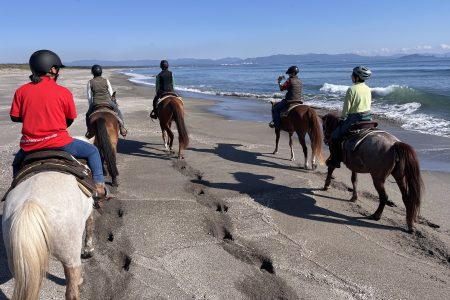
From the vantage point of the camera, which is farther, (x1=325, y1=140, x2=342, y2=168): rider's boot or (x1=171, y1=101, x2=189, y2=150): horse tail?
(x1=171, y1=101, x2=189, y2=150): horse tail

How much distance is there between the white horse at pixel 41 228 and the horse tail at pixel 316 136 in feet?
21.1

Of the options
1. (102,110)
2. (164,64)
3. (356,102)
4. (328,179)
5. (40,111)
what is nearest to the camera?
(40,111)

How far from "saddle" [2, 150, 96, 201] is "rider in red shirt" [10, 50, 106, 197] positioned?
0.13 meters

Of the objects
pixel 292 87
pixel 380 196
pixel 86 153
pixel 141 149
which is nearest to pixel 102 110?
pixel 141 149

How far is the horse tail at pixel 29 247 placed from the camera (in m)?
3.02

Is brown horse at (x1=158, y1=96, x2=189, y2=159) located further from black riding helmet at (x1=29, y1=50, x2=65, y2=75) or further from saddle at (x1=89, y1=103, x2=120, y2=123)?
black riding helmet at (x1=29, y1=50, x2=65, y2=75)

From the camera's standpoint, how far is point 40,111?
3729mm

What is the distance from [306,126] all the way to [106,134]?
481 centimetres

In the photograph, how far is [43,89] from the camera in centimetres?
378

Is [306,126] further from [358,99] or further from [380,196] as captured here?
[380,196]

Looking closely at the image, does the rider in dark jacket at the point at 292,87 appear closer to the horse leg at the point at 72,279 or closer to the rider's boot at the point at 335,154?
the rider's boot at the point at 335,154

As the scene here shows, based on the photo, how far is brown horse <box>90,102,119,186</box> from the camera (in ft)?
24.2

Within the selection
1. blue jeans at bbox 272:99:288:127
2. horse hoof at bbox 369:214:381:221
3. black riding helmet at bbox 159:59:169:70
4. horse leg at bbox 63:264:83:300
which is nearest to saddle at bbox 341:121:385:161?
horse hoof at bbox 369:214:381:221

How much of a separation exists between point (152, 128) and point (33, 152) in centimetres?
1123
